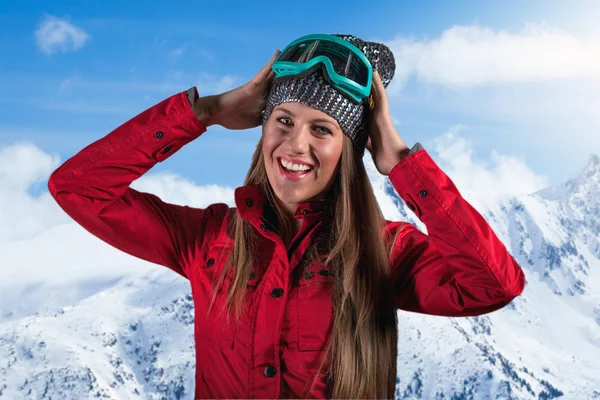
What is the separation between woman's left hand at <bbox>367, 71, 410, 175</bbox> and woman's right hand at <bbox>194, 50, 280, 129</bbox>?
62cm

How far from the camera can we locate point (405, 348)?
5197 inches

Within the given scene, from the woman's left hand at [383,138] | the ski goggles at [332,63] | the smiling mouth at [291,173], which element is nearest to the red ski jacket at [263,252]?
the woman's left hand at [383,138]

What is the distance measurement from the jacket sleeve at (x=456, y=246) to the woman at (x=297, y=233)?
0.03 ft

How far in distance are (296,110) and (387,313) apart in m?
1.21

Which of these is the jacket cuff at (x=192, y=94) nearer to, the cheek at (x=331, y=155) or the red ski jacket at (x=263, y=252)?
the red ski jacket at (x=263, y=252)

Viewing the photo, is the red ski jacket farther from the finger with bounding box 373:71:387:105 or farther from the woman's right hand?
the finger with bounding box 373:71:387:105

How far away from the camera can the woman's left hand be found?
420 cm

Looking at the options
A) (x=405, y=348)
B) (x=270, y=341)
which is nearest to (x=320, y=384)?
(x=270, y=341)

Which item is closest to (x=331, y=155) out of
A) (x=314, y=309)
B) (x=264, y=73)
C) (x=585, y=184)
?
(x=264, y=73)

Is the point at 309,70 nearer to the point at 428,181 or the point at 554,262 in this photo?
the point at 428,181

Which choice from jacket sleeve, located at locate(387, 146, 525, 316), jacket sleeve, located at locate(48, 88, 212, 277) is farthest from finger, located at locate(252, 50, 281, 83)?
jacket sleeve, located at locate(387, 146, 525, 316)

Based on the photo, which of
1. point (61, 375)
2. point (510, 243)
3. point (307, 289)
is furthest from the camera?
point (510, 243)

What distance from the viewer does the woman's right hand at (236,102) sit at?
456 centimetres

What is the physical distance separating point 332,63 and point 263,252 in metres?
1.11
